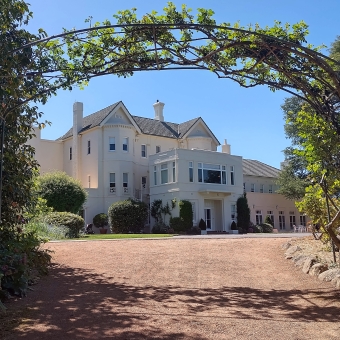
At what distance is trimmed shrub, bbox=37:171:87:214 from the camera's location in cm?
2753

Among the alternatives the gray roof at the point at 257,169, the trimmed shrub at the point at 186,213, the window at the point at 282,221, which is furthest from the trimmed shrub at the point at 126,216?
the window at the point at 282,221

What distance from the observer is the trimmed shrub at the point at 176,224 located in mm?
30625

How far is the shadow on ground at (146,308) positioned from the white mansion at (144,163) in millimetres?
23099

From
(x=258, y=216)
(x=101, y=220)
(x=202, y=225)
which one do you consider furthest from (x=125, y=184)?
(x=258, y=216)

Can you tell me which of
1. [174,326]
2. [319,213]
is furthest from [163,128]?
[174,326]

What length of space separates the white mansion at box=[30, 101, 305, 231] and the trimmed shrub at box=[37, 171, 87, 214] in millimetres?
5040

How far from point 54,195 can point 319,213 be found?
1969 centimetres

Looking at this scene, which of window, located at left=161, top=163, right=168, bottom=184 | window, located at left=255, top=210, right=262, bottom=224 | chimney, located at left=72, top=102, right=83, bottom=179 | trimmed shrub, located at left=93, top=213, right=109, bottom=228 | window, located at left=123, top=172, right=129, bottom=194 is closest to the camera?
trimmed shrub, located at left=93, top=213, right=109, bottom=228

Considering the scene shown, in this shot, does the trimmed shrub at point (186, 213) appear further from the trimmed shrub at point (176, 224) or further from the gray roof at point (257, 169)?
the gray roof at point (257, 169)

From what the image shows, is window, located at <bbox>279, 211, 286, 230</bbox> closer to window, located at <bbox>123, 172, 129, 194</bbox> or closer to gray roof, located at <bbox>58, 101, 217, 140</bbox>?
gray roof, located at <bbox>58, 101, 217, 140</bbox>

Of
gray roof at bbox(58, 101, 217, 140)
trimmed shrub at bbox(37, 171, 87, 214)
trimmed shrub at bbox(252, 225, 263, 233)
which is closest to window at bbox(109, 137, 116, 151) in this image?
gray roof at bbox(58, 101, 217, 140)

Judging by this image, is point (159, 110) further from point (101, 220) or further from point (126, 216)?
point (126, 216)

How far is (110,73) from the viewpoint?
906 centimetres

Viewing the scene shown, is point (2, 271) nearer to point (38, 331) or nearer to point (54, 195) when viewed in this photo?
point (38, 331)
